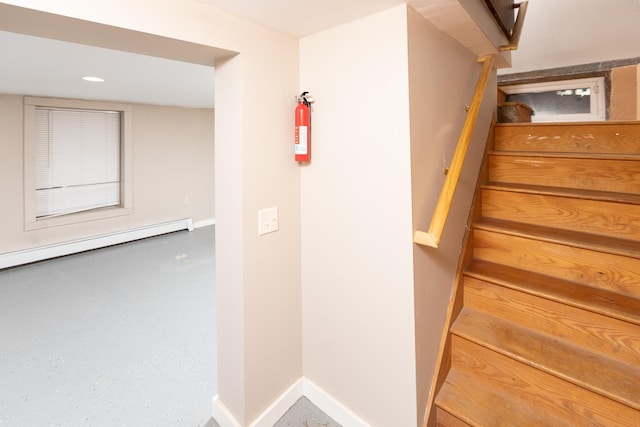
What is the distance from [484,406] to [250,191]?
1375mm

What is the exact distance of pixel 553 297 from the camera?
4.79ft

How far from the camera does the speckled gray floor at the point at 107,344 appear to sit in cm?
167

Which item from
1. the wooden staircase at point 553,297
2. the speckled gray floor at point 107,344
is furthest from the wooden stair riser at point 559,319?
the speckled gray floor at point 107,344

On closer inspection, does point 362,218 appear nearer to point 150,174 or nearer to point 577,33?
point 577,33

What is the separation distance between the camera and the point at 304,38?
153cm

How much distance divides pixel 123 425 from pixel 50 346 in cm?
112

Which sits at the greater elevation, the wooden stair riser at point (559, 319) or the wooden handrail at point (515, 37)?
the wooden handrail at point (515, 37)


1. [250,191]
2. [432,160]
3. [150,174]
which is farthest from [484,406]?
[150,174]

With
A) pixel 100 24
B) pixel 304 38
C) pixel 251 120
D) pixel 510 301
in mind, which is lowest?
pixel 510 301

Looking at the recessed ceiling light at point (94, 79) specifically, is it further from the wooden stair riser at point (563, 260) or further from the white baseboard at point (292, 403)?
the wooden stair riser at point (563, 260)

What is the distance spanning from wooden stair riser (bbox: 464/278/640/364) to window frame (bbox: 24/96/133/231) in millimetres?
4683

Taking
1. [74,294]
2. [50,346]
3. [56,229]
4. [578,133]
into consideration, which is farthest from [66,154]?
[578,133]

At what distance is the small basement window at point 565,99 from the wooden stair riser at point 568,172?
8.34 feet

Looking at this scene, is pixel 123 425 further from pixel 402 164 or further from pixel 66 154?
pixel 66 154
